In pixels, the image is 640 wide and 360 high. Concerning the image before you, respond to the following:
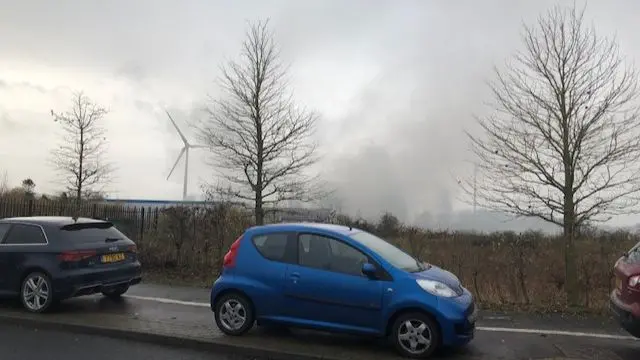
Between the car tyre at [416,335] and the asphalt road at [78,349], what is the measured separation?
1934mm

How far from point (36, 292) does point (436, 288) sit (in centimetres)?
631

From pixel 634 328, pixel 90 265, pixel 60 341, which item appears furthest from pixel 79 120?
pixel 634 328

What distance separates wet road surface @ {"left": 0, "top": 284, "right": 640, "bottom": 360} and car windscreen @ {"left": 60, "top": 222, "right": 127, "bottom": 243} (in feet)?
3.72

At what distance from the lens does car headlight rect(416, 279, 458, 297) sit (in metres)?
6.81

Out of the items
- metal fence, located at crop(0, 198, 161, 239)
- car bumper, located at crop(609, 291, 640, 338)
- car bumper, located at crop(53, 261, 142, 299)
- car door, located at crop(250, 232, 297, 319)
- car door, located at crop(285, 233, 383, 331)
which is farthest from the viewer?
metal fence, located at crop(0, 198, 161, 239)

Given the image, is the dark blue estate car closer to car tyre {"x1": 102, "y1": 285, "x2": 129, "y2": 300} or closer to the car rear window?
car tyre {"x1": 102, "y1": 285, "x2": 129, "y2": 300}

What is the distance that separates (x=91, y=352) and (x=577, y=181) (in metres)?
8.95

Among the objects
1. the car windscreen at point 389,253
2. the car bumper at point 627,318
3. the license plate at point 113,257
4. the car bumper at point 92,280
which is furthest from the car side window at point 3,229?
the car bumper at point 627,318

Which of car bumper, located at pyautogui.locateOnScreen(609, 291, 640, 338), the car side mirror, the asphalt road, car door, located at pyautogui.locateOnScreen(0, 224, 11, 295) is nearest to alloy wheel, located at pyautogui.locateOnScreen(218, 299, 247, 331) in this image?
the asphalt road

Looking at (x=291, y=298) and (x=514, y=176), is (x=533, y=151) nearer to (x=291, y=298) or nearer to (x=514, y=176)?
(x=514, y=176)

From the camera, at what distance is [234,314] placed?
7707 millimetres

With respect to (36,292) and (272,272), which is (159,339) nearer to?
(272,272)

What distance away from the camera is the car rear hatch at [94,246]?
9305mm

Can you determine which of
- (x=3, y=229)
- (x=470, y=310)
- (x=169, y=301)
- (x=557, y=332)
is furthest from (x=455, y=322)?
(x=3, y=229)
